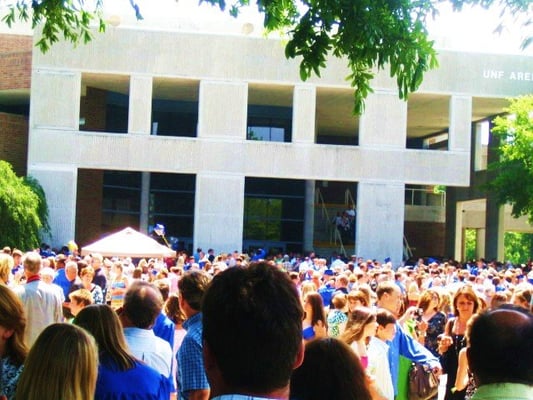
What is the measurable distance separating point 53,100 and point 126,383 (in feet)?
100

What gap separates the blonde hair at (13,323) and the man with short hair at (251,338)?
233cm

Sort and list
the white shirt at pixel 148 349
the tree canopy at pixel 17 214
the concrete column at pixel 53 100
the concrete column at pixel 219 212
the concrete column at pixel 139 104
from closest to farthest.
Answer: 1. the white shirt at pixel 148 349
2. the tree canopy at pixel 17 214
3. the concrete column at pixel 53 100
4. the concrete column at pixel 139 104
5. the concrete column at pixel 219 212

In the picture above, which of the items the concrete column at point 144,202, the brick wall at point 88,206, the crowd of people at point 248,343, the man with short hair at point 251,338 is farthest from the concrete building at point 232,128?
the man with short hair at point 251,338

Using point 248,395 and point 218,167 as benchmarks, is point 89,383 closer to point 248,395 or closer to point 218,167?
point 248,395

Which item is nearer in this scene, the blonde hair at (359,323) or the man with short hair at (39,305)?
the blonde hair at (359,323)

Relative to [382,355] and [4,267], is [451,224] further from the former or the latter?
[382,355]

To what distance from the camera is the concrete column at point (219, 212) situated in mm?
33469

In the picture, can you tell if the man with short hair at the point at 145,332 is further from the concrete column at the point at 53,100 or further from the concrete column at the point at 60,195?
the concrete column at the point at 53,100

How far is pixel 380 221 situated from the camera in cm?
3434

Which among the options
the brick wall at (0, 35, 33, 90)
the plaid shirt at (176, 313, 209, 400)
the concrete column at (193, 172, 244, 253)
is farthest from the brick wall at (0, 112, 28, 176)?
the plaid shirt at (176, 313, 209, 400)

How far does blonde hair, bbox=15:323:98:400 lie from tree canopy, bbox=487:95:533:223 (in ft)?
107

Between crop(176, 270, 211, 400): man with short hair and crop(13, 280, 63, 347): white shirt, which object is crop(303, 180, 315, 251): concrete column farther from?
crop(176, 270, 211, 400): man with short hair

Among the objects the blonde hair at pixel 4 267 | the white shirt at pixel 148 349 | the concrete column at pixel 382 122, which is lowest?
the white shirt at pixel 148 349

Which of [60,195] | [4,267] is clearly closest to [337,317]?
[4,267]
